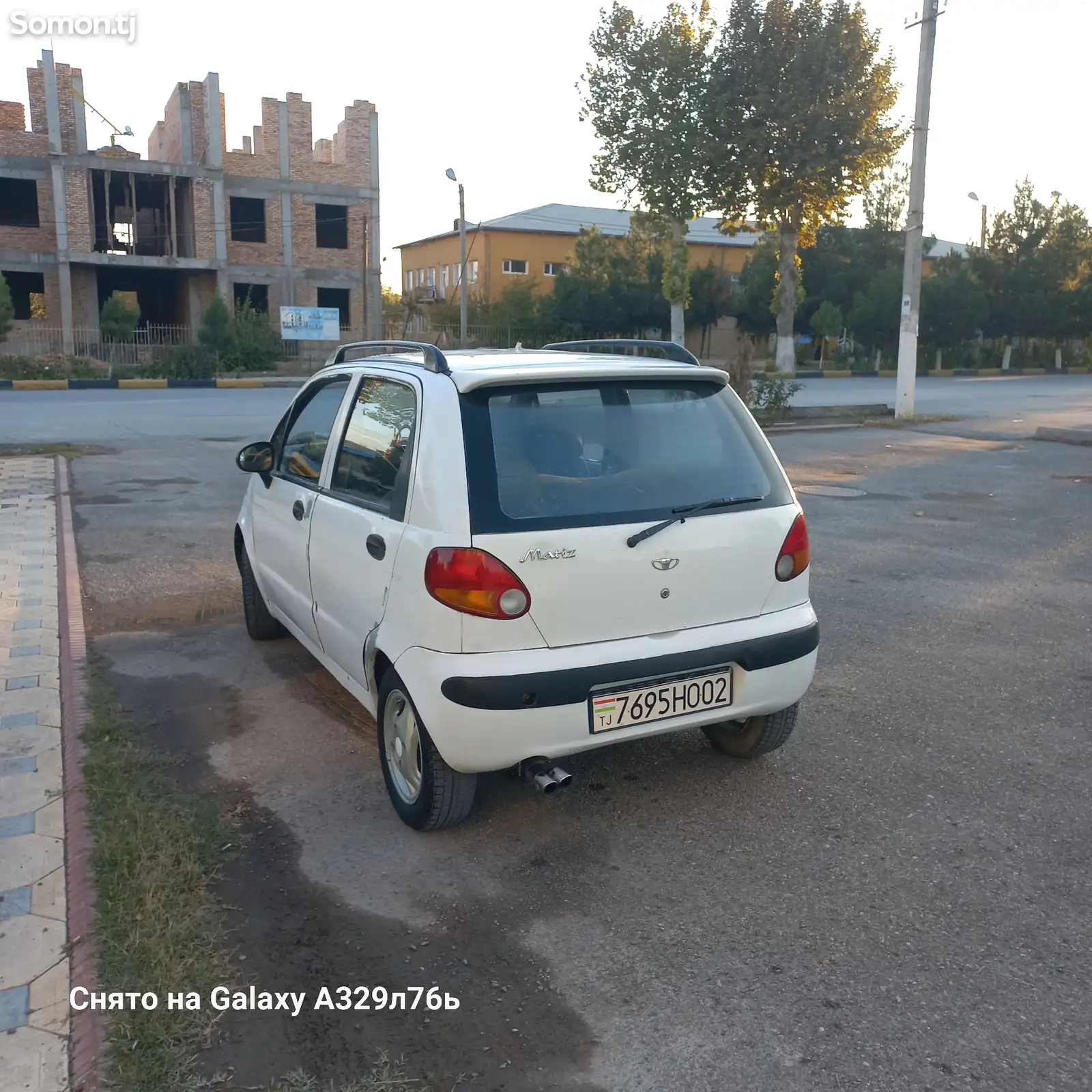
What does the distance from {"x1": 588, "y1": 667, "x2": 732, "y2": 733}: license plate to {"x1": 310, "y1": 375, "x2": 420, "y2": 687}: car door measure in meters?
0.88

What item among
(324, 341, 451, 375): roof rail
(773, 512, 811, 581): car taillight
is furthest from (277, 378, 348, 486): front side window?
(773, 512, 811, 581): car taillight

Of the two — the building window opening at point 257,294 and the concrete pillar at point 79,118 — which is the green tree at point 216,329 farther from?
the concrete pillar at point 79,118

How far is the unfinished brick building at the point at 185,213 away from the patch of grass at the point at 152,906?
37858 millimetres

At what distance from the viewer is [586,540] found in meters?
3.58

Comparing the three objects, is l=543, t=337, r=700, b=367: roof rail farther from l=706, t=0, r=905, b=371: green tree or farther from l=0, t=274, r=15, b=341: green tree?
l=706, t=0, r=905, b=371: green tree

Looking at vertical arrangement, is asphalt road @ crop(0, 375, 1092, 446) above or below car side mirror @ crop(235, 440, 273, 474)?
below

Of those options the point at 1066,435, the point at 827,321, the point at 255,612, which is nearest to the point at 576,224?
the point at 827,321

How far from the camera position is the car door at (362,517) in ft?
12.7

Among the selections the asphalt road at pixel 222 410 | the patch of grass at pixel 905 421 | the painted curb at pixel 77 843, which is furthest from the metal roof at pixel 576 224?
the painted curb at pixel 77 843

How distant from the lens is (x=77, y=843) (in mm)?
3676

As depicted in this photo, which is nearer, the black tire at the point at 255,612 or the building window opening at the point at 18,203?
the black tire at the point at 255,612

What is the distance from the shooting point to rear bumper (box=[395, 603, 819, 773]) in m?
3.49

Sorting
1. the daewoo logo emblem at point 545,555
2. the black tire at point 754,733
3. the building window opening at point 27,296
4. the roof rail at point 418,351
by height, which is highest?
the building window opening at point 27,296

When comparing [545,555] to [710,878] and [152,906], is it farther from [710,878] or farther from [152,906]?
[152,906]
